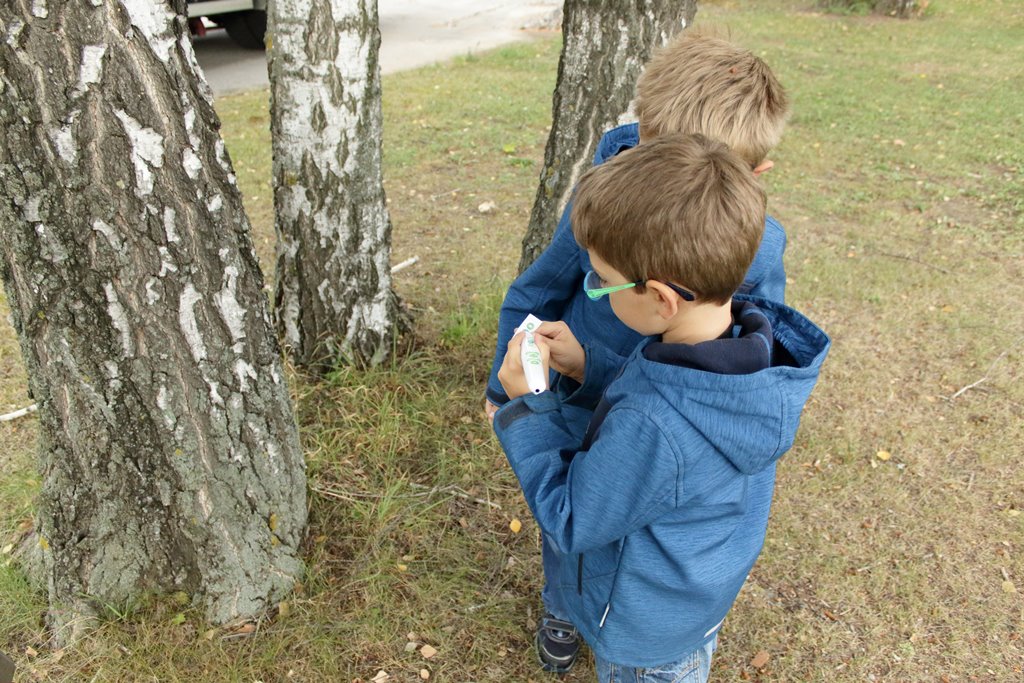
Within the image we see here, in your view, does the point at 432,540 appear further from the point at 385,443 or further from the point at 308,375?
the point at 308,375

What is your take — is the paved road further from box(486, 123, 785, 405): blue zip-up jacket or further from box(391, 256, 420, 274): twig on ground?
box(486, 123, 785, 405): blue zip-up jacket

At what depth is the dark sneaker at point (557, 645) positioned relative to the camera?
7.56ft

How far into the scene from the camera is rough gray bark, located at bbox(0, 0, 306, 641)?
61.6 inches

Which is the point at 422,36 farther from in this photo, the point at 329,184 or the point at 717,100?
the point at 717,100

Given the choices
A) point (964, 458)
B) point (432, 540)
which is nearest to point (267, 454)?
point (432, 540)

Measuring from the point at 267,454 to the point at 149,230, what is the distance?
0.78 meters

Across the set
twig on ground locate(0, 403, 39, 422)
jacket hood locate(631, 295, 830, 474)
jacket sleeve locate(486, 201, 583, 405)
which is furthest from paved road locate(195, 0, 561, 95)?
jacket hood locate(631, 295, 830, 474)

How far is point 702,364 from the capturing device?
1.39 m

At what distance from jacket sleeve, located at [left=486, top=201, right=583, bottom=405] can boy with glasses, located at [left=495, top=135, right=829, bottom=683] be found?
35cm

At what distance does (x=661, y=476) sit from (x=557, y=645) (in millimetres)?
1158

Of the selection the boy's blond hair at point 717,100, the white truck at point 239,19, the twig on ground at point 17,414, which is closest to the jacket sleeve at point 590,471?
the boy's blond hair at point 717,100

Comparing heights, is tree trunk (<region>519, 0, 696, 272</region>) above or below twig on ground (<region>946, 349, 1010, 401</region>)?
above

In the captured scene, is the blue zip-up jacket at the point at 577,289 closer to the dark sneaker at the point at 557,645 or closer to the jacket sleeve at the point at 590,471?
the jacket sleeve at the point at 590,471

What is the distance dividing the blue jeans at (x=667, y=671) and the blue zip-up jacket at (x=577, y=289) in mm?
747
